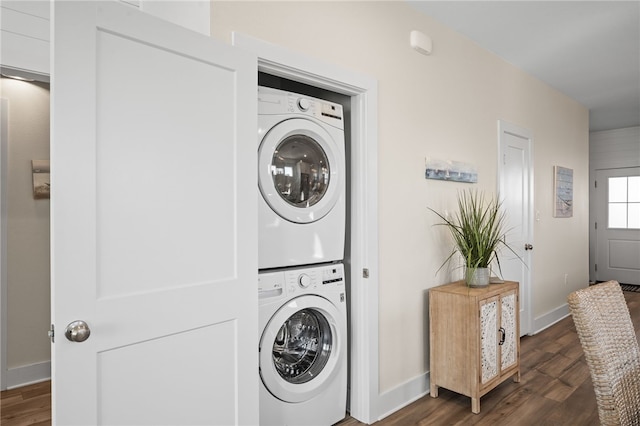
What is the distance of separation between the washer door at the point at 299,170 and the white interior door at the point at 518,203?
2.08 metres

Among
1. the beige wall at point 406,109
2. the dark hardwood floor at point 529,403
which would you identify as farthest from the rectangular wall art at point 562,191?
the dark hardwood floor at point 529,403

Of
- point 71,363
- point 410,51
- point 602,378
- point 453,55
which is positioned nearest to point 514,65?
point 453,55

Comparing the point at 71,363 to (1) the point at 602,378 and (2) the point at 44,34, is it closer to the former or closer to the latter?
(1) the point at 602,378

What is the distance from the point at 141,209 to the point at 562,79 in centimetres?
458

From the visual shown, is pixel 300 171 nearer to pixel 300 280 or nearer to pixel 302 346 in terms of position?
pixel 300 280

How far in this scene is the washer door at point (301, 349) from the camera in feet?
6.61

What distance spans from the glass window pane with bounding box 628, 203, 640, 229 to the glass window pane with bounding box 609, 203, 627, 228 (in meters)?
0.07

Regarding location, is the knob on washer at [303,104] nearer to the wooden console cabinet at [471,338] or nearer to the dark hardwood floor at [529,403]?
the wooden console cabinet at [471,338]

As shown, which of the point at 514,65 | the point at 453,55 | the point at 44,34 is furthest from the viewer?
the point at 514,65

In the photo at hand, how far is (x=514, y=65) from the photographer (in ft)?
12.5

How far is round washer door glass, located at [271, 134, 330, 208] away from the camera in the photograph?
2.13 m

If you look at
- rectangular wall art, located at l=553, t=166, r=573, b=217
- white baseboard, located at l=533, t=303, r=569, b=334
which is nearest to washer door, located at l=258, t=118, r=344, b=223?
white baseboard, located at l=533, t=303, r=569, b=334

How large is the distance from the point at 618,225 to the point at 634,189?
658 mm

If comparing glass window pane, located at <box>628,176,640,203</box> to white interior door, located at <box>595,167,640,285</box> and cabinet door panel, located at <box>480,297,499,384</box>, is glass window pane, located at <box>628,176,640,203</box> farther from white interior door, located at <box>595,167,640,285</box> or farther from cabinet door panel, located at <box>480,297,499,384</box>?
cabinet door panel, located at <box>480,297,499,384</box>
